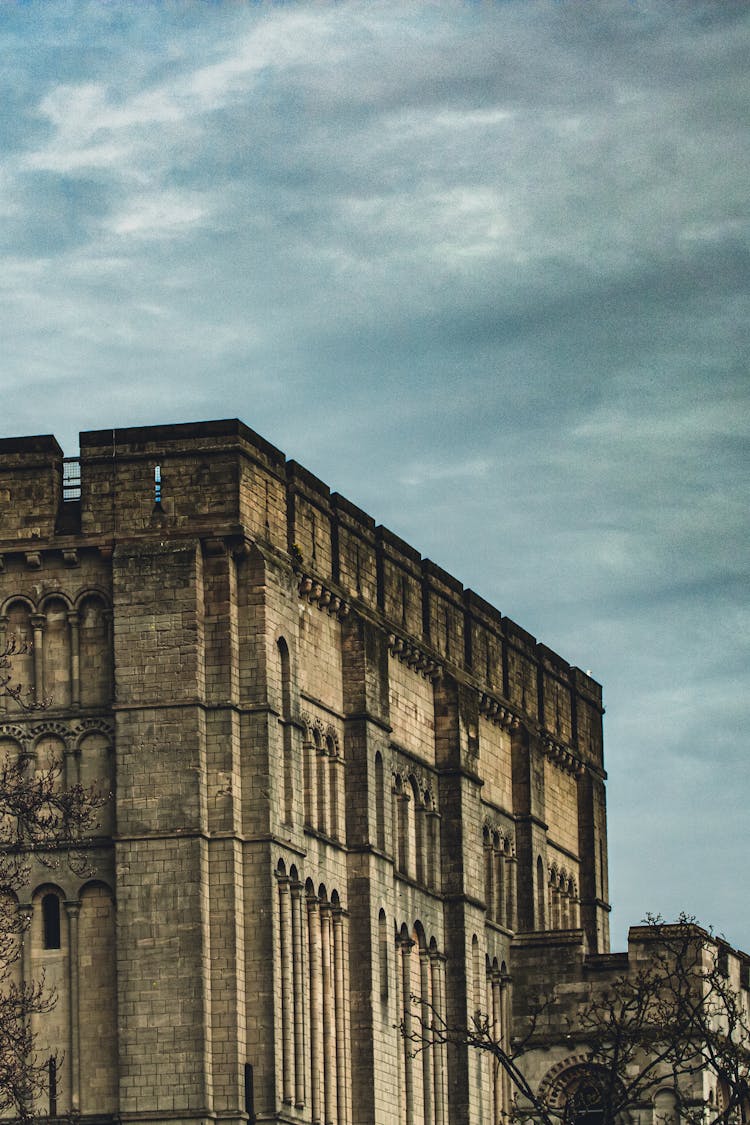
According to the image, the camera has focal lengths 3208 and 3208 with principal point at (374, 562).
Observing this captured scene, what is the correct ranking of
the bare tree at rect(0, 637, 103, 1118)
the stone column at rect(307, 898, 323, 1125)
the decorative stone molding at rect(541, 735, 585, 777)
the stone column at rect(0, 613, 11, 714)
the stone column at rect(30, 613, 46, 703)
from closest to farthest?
1. the bare tree at rect(0, 637, 103, 1118)
2. the stone column at rect(30, 613, 46, 703)
3. the stone column at rect(0, 613, 11, 714)
4. the stone column at rect(307, 898, 323, 1125)
5. the decorative stone molding at rect(541, 735, 585, 777)

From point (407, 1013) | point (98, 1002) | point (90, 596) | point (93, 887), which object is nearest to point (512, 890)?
point (407, 1013)

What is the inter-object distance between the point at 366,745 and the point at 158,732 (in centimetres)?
820

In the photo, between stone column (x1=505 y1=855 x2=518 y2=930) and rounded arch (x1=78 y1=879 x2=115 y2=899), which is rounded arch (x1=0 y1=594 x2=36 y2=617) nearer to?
rounded arch (x1=78 y1=879 x2=115 y2=899)

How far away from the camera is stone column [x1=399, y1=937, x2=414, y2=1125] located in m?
75.8

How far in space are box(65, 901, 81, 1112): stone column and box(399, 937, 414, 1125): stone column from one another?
10.8 m

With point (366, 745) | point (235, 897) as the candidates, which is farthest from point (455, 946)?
point (235, 897)

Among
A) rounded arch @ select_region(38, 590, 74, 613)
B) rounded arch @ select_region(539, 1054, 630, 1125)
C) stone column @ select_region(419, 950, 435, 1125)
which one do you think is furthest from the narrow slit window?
rounded arch @ select_region(539, 1054, 630, 1125)

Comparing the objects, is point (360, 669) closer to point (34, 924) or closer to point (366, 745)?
point (366, 745)

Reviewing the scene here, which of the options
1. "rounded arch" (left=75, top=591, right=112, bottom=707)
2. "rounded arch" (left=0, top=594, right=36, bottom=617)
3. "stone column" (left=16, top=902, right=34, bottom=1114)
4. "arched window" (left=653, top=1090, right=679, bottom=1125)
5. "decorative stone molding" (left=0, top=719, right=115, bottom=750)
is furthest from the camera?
"arched window" (left=653, top=1090, right=679, bottom=1125)

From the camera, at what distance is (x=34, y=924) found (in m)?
67.4

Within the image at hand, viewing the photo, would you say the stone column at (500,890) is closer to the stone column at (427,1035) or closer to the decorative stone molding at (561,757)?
the decorative stone molding at (561,757)

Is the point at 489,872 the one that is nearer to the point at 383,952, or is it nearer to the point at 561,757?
the point at 561,757

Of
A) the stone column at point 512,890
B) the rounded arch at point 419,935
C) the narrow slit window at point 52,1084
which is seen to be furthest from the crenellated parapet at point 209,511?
the narrow slit window at point 52,1084

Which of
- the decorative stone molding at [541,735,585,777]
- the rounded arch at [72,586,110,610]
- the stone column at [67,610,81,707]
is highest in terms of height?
the decorative stone molding at [541,735,585,777]
